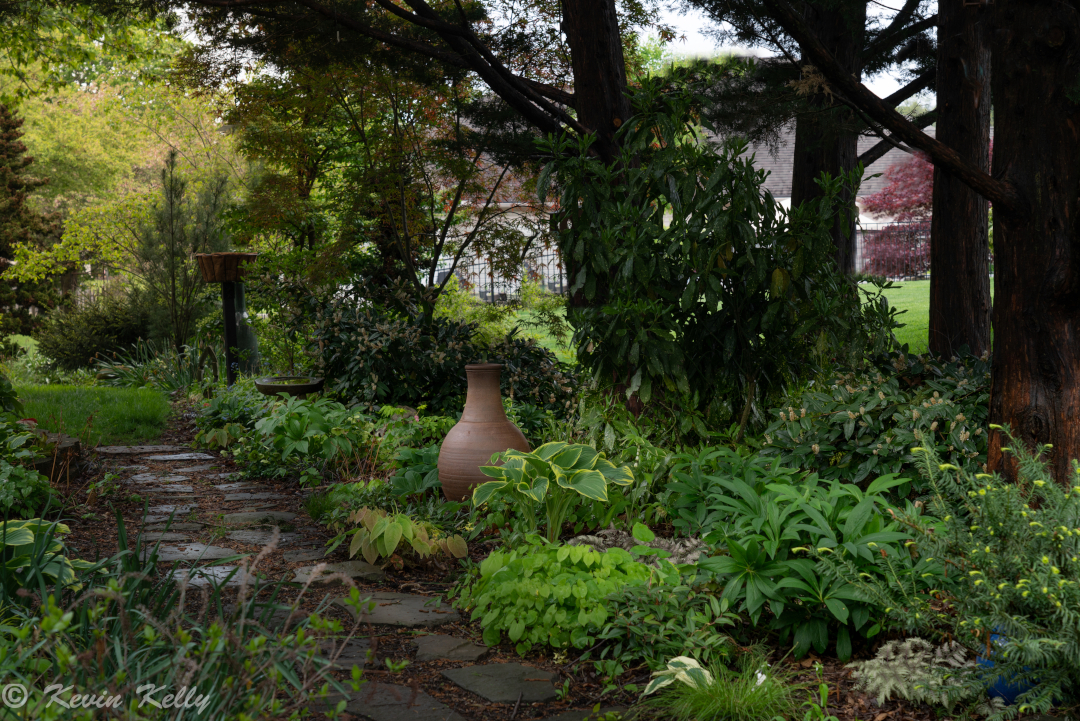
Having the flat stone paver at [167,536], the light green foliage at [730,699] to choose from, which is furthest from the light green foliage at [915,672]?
the flat stone paver at [167,536]

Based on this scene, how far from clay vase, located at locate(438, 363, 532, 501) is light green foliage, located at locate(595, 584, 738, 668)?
1.48 m

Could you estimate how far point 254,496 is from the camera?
15.7 feet

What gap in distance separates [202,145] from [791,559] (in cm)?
1724

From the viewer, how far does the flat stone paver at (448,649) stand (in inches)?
103

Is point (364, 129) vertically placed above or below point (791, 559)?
above

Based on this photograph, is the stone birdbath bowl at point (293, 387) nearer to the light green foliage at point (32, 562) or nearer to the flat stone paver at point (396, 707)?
the light green foliage at point (32, 562)

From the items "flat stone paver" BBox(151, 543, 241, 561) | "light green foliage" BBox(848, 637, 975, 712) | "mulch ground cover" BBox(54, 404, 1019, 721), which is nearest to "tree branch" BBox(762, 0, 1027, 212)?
"light green foliage" BBox(848, 637, 975, 712)

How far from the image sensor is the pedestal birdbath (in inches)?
329

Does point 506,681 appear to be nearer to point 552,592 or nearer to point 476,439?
point 552,592

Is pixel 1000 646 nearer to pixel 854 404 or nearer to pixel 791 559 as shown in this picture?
pixel 791 559

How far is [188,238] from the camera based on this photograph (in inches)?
446

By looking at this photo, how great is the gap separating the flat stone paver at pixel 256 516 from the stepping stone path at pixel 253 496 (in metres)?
0.35

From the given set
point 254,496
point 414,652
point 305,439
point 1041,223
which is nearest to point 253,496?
point 254,496

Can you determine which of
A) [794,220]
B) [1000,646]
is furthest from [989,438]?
[794,220]
